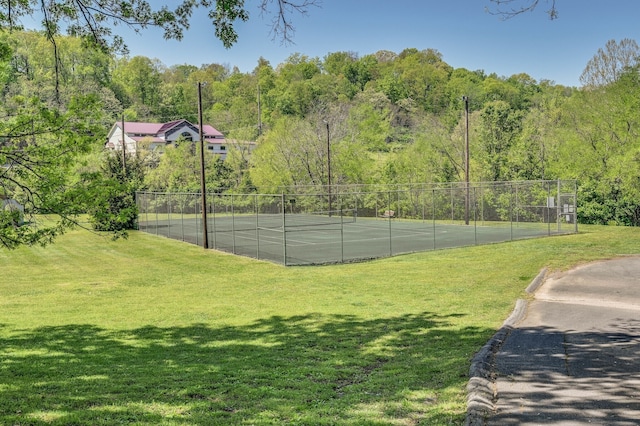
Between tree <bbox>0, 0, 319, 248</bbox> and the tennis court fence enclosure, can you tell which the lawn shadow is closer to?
tree <bbox>0, 0, 319, 248</bbox>

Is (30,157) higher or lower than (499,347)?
higher

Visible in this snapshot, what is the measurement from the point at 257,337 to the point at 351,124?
4826cm

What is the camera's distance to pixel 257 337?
384 inches

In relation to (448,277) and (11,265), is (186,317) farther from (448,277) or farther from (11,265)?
(11,265)

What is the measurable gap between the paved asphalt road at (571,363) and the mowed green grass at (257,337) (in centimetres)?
54

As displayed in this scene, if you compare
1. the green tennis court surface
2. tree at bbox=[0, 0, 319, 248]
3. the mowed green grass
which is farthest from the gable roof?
tree at bbox=[0, 0, 319, 248]

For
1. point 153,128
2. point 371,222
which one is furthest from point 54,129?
point 153,128

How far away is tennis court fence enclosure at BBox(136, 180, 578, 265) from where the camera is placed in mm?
24845

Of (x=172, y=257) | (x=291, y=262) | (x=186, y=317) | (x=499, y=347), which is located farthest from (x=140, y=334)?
(x=172, y=257)

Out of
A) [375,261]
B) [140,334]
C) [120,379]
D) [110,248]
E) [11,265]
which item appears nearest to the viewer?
[120,379]

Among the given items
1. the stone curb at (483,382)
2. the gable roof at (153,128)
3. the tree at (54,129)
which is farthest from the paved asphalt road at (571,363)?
the gable roof at (153,128)

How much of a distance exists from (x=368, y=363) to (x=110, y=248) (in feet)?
78.3

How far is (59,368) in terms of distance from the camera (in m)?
7.54

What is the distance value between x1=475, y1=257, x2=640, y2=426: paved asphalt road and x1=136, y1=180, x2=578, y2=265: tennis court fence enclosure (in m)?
9.88
